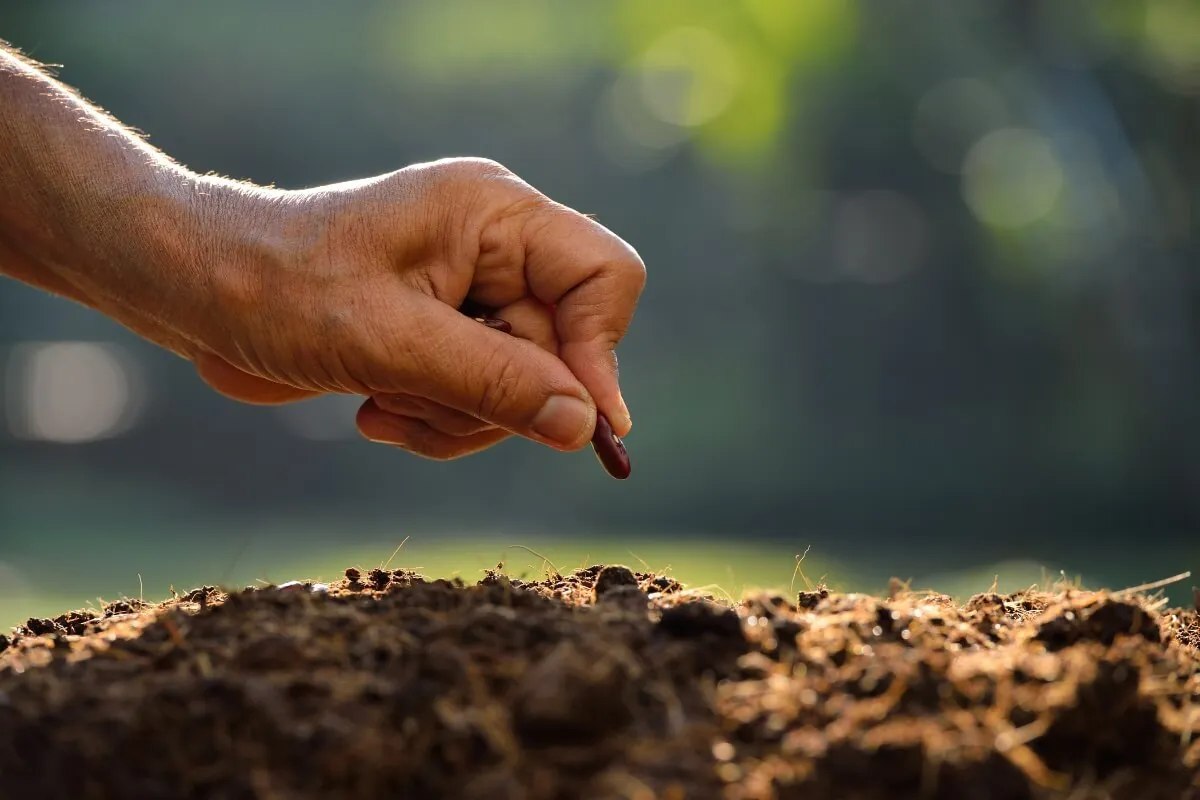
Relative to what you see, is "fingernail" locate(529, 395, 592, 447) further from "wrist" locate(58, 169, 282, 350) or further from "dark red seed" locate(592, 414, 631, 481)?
"wrist" locate(58, 169, 282, 350)

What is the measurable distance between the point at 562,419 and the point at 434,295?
1.07ft

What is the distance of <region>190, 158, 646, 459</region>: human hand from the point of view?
1939 mm

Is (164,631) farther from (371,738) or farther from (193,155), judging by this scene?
(193,155)

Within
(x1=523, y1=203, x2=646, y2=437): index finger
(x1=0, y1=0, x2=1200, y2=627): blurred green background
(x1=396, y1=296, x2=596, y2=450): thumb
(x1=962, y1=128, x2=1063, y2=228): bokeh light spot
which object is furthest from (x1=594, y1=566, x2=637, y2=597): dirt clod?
(x1=962, y1=128, x2=1063, y2=228): bokeh light spot

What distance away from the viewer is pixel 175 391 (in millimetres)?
13953

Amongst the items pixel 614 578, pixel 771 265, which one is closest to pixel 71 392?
pixel 771 265

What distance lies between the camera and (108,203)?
2047mm

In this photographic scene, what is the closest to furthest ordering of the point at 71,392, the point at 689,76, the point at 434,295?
1. the point at 434,295
2. the point at 71,392
3. the point at 689,76

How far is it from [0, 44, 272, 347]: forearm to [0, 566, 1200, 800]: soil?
2.27 feet

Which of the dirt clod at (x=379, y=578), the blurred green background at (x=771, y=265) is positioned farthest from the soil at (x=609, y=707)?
the blurred green background at (x=771, y=265)

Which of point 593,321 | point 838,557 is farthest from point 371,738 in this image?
point 838,557

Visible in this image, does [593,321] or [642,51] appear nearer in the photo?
[593,321]

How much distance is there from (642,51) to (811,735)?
51.3ft

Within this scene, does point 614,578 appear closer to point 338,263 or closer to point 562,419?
point 562,419
